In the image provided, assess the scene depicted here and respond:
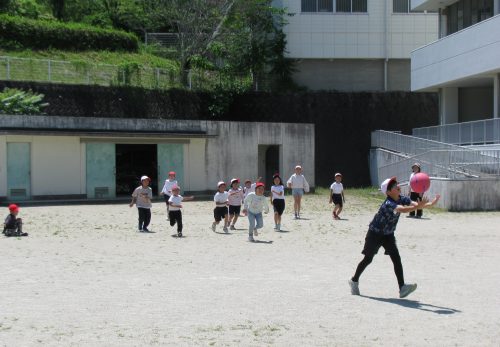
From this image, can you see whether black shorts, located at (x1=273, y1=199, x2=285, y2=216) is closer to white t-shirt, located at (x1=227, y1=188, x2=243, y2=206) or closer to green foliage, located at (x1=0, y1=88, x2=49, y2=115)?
white t-shirt, located at (x1=227, y1=188, x2=243, y2=206)

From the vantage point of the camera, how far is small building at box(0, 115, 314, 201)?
28812 millimetres

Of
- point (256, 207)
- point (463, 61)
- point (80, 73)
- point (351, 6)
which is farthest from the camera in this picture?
point (351, 6)

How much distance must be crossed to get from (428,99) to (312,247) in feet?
99.1

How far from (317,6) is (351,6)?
82.9 inches

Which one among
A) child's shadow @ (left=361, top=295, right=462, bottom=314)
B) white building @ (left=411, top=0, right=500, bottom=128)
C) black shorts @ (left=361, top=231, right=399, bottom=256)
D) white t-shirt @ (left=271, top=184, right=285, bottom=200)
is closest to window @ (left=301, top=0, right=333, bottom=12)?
white building @ (left=411, top=0, right=500, bottom=128)

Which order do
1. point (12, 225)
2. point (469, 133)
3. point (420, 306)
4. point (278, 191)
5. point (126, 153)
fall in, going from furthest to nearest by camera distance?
1. point (469, 133)
2. point (126, 153)
3. point (278, 191)
4. point (12, 225)
5. point (420, 306)

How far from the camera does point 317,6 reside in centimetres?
4491

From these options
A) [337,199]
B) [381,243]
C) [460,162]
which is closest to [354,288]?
[381,243]

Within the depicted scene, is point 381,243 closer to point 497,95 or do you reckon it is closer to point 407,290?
point 407,290

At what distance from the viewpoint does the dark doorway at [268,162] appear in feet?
124

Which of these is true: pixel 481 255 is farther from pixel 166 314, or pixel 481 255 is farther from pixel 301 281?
pixel 166 314

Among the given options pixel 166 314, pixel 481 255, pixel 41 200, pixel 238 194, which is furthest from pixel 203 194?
pixel 166 314

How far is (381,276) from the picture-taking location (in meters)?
11.8

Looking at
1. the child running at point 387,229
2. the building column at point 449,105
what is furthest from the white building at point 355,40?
the child running at point 387,229
